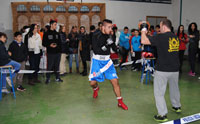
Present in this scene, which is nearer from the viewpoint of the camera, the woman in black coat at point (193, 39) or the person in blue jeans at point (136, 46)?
the woman in black coat at point (193, 39)

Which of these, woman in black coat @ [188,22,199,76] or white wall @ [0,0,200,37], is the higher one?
white wall @ [0,0,200,37]

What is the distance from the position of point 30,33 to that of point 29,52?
539 millimetres

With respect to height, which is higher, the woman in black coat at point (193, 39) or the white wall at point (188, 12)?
the white wall at point (188, 12)

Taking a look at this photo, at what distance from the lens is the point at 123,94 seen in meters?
4.81

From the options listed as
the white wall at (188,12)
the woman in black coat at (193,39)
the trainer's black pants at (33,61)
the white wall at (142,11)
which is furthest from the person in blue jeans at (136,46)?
the white wall at (188,12)

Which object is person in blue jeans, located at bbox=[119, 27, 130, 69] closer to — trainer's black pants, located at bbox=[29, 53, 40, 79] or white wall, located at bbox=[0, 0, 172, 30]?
trainer's black pants, located at bbox=[29, 53, 40, 79]

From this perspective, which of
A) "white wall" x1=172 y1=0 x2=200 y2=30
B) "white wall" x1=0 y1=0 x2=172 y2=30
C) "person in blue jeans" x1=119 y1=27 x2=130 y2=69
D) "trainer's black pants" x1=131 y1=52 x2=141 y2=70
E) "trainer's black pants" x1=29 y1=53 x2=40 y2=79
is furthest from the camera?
"white wall" x1=0 y1=0 x2=172 y2=30

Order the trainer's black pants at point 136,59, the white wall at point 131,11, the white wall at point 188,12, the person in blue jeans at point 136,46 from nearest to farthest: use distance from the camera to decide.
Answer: the person in blue jeans at point 136,46, the trainer's black pants at point 136,59, the white wall at point 188,12, the white wall at point 131,11

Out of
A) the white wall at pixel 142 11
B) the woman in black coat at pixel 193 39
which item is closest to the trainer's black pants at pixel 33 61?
the woman in black coat at pixel 193 39

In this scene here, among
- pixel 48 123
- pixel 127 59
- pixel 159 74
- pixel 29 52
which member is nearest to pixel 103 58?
pixel 159 74

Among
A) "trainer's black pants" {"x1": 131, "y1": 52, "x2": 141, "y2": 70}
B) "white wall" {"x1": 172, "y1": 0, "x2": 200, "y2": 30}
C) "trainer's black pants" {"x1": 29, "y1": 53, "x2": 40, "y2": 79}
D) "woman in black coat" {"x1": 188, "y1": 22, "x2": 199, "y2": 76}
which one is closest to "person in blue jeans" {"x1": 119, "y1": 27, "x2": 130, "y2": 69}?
"trainer's black pants" {"x1": 131, "y1": 52, "x2": 141, "y2": 70}

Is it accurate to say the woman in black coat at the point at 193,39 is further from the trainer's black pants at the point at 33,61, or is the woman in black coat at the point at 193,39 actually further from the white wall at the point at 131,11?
the white wall at the point at 131,11

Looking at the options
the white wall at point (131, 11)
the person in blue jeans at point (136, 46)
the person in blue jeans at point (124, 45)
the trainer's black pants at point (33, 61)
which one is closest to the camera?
the trainer's black pants at point (33, 61)

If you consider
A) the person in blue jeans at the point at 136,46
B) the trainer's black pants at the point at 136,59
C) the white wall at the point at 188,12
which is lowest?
the trainer's black pants at the point at 136,59
